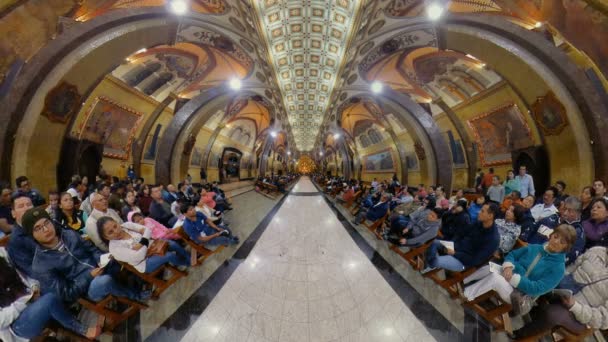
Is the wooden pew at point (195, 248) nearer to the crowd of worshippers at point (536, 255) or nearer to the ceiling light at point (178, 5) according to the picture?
the crowd of worshippers at point (536, 255)

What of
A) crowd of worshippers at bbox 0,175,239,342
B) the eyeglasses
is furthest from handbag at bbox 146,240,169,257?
the eyeglasses

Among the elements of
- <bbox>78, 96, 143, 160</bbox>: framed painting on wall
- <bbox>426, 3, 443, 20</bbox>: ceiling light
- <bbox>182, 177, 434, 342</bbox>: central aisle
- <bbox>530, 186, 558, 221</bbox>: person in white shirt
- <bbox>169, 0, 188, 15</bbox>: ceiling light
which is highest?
<bbox>169, 0, 188, 15</bbox>: ceiling light

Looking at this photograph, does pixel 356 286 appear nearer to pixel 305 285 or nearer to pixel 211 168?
pixel 305 285

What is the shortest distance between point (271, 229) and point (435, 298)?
134 inches

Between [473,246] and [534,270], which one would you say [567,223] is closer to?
[473,246]

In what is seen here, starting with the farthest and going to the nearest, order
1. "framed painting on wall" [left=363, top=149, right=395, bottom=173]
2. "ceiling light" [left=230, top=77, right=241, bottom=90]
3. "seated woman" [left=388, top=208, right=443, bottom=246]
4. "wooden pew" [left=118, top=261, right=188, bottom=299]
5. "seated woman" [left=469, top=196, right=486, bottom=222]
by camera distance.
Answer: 1. "framed painting on wall" [left=363, top=149, right=395, bottom=173]
2. "ceiling light" [left=230, top=77, right=241, bottom=90]
3. "seated woman" [left=469, top=196, right=486, bottom=222]
4. "seated woman" [left=388, top=208, right=443, bottom=246]
5. "wooden pew" [left=118, top=261, right=188, bottom=299]

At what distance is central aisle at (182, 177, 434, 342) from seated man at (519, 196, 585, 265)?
2.01 m

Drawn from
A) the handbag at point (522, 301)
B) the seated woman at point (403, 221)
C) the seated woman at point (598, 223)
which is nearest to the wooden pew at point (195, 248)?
the seated woman at point (403, 221)

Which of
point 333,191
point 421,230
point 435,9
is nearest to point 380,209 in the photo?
point 421,230

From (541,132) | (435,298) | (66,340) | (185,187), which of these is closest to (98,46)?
(185,187)

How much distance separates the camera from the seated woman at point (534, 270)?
1507 millimetres

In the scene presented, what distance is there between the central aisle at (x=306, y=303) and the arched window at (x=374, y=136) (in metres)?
11.5

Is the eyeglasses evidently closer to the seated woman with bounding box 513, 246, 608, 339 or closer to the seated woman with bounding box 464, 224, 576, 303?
the seated woman with bounding box 464, 224, 576, 303

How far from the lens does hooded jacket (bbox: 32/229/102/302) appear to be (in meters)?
1.53
